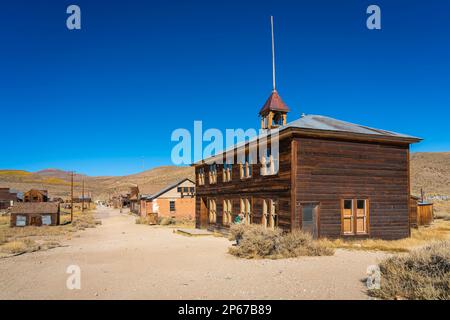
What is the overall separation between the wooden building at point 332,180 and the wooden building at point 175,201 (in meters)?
26.4

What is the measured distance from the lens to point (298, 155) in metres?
17.0

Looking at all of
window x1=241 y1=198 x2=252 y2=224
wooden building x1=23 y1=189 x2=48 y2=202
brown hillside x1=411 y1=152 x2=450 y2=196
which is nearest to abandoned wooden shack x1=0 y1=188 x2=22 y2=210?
wooden building x1=23 y1=189 x2=48 y2=202

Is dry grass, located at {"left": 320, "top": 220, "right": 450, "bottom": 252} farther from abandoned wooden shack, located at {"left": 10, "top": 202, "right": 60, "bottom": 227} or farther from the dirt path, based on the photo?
abandoned wooden shack, located at {"left": 10, "top": 202, "right": 60, "bottom": 227}

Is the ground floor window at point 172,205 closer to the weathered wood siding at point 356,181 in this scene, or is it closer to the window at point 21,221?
the window at point 21,221

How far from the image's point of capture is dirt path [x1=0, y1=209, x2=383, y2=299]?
28.2ft

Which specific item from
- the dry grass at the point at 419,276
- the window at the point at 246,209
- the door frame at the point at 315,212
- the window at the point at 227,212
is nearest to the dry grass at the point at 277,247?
the door frame at the point at 315,212

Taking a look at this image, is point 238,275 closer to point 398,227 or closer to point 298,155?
point 298,155

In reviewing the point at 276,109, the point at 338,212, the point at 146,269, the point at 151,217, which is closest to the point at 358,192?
the point at 338,212

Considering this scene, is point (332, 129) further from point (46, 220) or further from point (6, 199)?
Answer: point (6, 199)

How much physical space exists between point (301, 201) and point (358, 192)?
3.12 m

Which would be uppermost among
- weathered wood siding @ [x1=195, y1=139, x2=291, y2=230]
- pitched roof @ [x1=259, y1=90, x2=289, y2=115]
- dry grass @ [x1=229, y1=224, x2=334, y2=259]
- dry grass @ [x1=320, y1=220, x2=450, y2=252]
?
pitched roof @ [x1=259, y1=90, x2=289, y2=115]

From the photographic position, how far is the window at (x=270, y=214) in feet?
60.8

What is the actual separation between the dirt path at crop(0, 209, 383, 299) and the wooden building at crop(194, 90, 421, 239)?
2.62 meters
